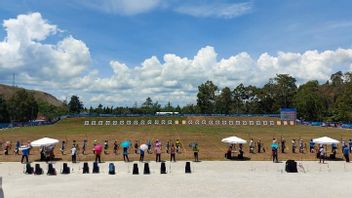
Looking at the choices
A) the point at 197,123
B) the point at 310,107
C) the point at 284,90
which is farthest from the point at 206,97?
the point at 197,123

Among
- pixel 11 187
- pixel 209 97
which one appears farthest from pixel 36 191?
pixel 209 97

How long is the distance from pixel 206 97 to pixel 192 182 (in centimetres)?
16318

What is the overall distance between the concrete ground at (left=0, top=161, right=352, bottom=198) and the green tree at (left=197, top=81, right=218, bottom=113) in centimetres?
15502

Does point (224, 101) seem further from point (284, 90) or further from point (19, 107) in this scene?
point (19, 107)

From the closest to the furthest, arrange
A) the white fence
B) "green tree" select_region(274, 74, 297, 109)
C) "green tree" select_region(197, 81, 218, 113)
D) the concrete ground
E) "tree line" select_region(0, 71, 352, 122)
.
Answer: the concrete ground → the white fence → "tree line" select_region(0, 71, 352, 122) → "green tree" select_region(274, 74, 297, 109) → "green tree" select_region(197, 81, 218, 113)

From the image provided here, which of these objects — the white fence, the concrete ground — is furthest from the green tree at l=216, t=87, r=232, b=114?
the concrete ground

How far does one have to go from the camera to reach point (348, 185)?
21.9 m

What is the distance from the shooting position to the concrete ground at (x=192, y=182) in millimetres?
19734

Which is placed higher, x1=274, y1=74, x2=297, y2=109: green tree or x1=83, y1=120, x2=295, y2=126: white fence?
x1=274, y1=74, x2=297, y2=109: green tree

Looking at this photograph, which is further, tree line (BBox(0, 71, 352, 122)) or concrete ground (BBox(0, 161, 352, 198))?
tree line (BBox(0, 71, 352, 122))

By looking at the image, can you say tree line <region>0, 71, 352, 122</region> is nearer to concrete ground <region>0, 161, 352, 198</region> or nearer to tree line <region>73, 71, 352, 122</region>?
tree line <region>73, 71, 352, 122</region>

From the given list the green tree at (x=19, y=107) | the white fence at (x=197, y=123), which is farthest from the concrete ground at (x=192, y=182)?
the green tree at (x=19, y=107)

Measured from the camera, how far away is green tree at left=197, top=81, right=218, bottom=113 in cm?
18538

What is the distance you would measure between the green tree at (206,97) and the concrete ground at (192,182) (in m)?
155
